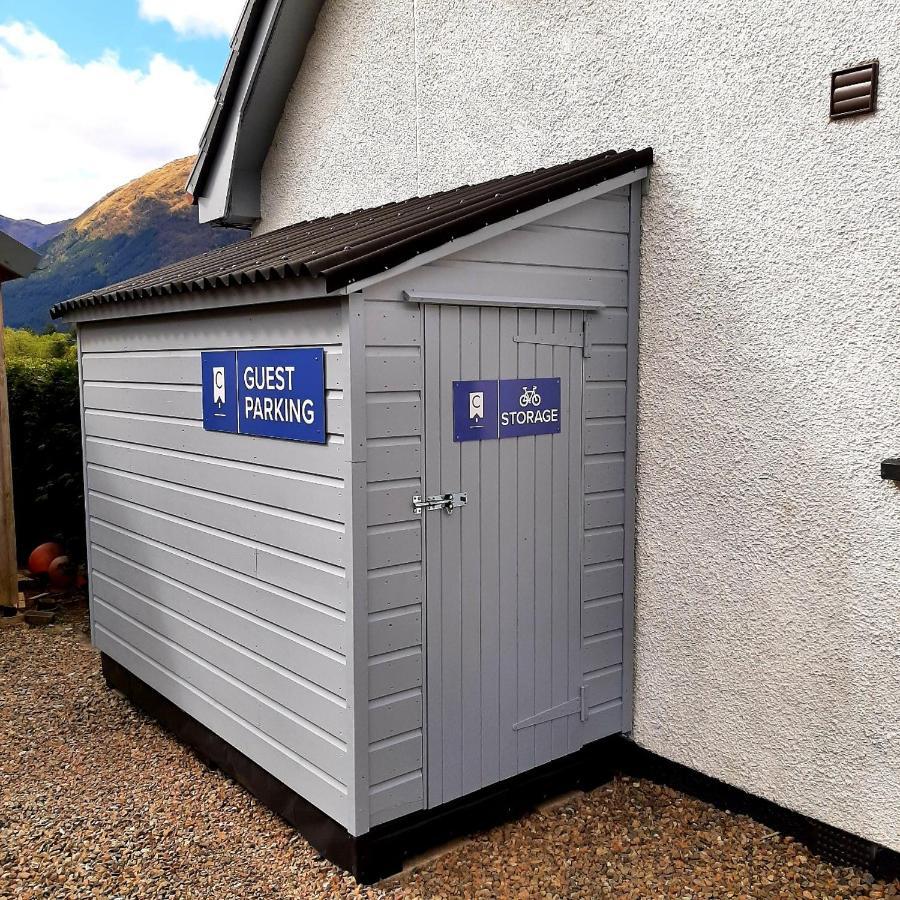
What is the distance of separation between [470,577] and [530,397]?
86 cm

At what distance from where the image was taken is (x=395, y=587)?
370 cm

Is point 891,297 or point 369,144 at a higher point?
point 369,144

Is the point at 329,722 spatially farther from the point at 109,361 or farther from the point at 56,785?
the point at 109,361

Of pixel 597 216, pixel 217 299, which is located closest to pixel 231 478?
pixel 217 299

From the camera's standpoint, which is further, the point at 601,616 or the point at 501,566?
the point at 601,616

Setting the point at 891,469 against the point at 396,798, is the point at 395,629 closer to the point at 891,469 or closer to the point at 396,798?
the point at 396,798

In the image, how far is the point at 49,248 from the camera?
6256 centimetres

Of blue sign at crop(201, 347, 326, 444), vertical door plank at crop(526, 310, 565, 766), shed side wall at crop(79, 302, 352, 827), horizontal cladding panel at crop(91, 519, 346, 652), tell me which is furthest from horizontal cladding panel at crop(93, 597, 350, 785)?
blue sign at crop(201, 347, 326, 444)

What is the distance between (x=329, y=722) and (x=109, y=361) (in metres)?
3.09

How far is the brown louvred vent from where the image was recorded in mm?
3475

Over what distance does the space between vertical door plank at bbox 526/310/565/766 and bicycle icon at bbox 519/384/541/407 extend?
3.2 inches

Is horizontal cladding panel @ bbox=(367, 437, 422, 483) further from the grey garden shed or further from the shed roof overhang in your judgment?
the shed roof overhang

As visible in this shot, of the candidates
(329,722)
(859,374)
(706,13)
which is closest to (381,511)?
(329,722)

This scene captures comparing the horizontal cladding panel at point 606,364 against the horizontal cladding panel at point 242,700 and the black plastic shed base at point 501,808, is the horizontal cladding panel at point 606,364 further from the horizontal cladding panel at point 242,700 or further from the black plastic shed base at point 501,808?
the horizontal cladding panel at point 242,700
